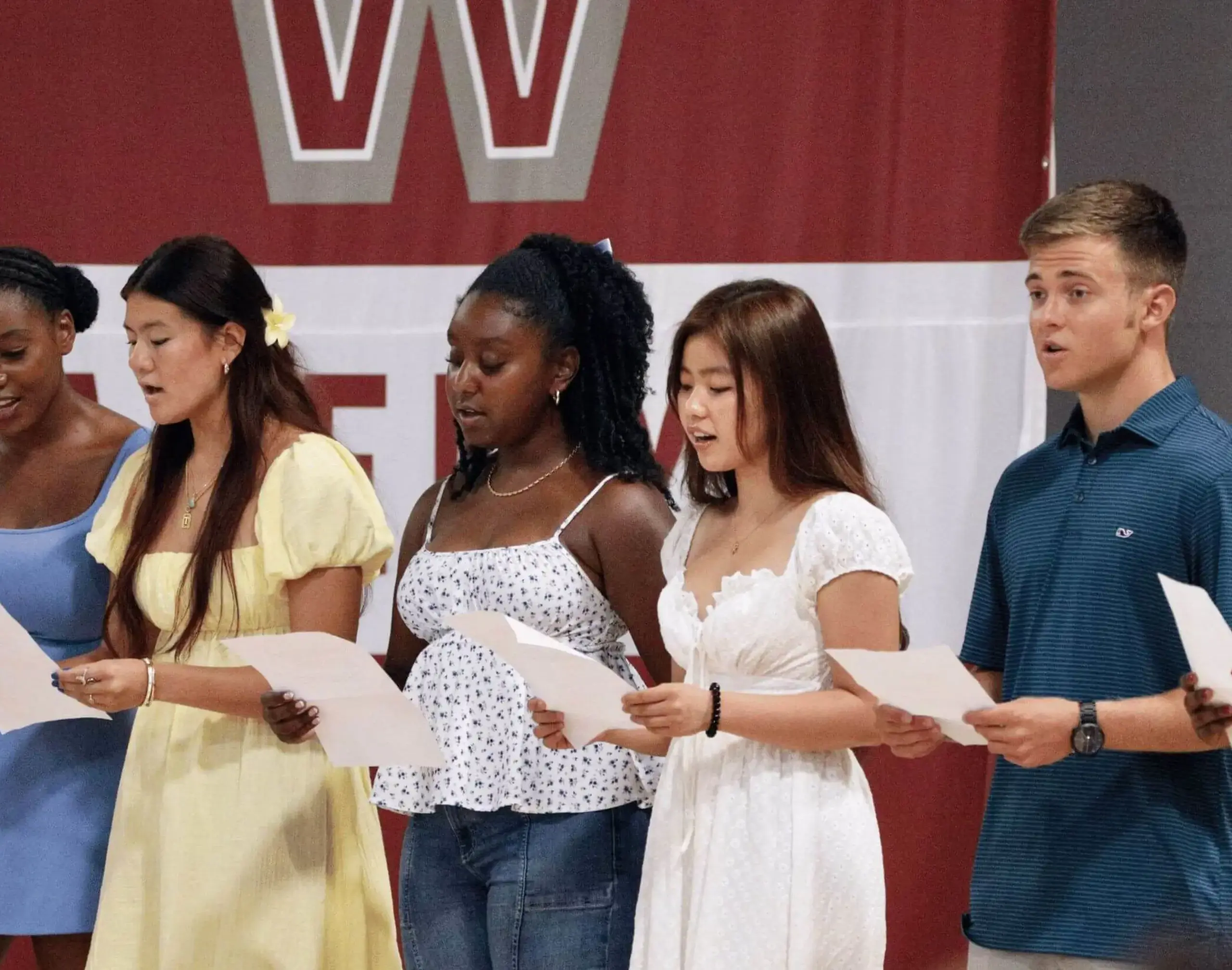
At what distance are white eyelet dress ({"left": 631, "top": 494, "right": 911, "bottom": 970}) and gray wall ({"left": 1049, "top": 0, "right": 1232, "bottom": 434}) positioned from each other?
157cm

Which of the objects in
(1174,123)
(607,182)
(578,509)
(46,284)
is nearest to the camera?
(578,509)

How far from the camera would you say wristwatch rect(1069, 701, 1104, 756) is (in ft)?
6.30

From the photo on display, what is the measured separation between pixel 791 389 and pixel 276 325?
92cm

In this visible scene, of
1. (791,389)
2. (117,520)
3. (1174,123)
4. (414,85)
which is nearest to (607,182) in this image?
(414,85)

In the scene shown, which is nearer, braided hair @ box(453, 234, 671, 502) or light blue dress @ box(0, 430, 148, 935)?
braided hair @ box(453, 234, 671, 502)

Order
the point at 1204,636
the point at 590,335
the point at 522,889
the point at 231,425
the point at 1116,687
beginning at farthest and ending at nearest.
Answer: the point at 231,425
the point at 590,335
the point at 522,889
the point at 1116,687
the point at 1204,636

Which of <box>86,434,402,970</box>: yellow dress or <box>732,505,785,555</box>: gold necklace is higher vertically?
<box>732,505,785,555</box>: gold necklace

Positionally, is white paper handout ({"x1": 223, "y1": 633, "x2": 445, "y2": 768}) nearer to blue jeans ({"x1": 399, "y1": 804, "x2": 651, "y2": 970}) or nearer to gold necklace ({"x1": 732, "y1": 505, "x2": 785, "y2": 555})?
blue jeans ({"x1": 399, "y1": 804, "x2": 651, "y2": 970})

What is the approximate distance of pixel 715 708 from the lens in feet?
6.75

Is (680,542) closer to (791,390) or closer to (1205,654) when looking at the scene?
(791,390)

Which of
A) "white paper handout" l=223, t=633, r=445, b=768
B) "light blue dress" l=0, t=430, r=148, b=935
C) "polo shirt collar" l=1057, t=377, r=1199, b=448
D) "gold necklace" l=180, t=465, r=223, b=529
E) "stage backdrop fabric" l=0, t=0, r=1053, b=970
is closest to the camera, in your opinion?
"polo shirt collar" l=1057, t=377, r=1199, b=448

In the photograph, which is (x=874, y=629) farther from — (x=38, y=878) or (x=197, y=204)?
(x=197, y=204)

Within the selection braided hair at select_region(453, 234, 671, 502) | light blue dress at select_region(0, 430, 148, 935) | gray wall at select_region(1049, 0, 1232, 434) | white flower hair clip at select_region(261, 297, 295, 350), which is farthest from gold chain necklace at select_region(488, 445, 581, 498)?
gray wall at select_region(1049, 0, 1232, 434)

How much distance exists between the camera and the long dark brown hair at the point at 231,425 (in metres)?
2.50
